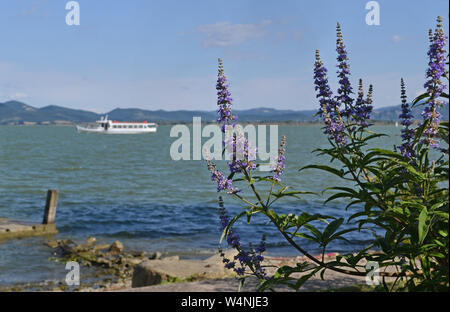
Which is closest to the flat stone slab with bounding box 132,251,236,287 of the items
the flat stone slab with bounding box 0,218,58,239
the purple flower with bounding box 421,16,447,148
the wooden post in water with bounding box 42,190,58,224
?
the purple flower with bounding box 421,16,447,148

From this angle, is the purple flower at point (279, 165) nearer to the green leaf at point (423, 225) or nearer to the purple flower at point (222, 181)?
the purple flower at point (222, 181)

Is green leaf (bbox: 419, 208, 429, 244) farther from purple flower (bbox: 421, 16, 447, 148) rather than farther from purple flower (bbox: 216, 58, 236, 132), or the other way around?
purple flower (bbox: 216, 58, 236, 132)

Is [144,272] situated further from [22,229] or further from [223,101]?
[22,229]

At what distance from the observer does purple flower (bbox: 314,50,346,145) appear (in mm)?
4113

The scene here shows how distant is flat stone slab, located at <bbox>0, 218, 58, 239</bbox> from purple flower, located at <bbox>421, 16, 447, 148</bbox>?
25126 mm

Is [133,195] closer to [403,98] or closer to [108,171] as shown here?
[108,171]

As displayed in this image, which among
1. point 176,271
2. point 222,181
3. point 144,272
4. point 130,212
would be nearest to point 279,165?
point 222,181

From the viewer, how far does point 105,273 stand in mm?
20531

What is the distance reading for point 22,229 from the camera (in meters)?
26.2

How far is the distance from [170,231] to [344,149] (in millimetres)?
25310

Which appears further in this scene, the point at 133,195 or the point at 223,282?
the point at 133,195

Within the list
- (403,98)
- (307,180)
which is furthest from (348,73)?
(307,180)

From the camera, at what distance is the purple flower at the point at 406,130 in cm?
425

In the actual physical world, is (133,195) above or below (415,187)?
below
